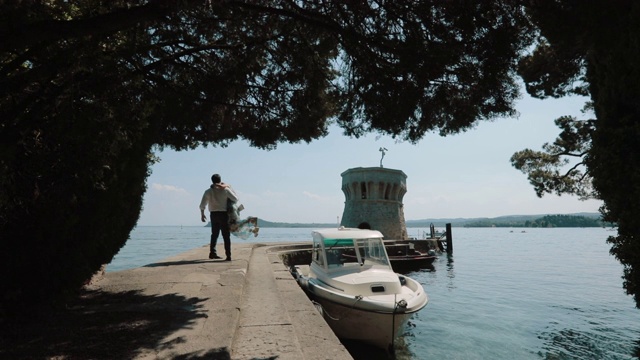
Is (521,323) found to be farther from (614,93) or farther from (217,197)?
(217,197)

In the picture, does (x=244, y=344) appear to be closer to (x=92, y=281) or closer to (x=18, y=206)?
(x=18, y=206)

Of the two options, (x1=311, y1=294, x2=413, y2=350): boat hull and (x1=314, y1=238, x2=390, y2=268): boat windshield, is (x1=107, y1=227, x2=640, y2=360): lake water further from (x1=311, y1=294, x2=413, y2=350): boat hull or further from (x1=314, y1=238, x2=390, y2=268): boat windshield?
(x1=314, y1=238, x2=390, y2=268): boat windshield

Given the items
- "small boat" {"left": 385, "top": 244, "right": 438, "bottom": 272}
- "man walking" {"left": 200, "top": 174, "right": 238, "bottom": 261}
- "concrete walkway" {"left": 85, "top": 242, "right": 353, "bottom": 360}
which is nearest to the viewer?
"concrete walkway" {"left": 85, "top": 242, "right": 353, "bottom": 360}

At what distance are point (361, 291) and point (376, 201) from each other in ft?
83.3

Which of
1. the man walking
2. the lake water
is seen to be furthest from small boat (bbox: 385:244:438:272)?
the man walking

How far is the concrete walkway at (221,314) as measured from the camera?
11.9 feet

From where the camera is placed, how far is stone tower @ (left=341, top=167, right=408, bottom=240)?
33.8 m

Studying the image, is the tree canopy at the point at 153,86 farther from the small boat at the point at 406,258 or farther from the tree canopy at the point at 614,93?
the small boat at the point at 406,258

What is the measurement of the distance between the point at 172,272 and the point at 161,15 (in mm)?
5992

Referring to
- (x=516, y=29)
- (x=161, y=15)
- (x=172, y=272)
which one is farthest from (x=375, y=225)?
(x=161, y=15)

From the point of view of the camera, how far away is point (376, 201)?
1329 inches

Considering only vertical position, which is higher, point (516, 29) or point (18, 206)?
point (516, 29)

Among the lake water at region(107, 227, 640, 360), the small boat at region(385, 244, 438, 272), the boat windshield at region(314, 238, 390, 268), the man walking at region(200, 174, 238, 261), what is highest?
the man walking at region(200, 174, 238, 261)

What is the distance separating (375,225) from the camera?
3369 cm
